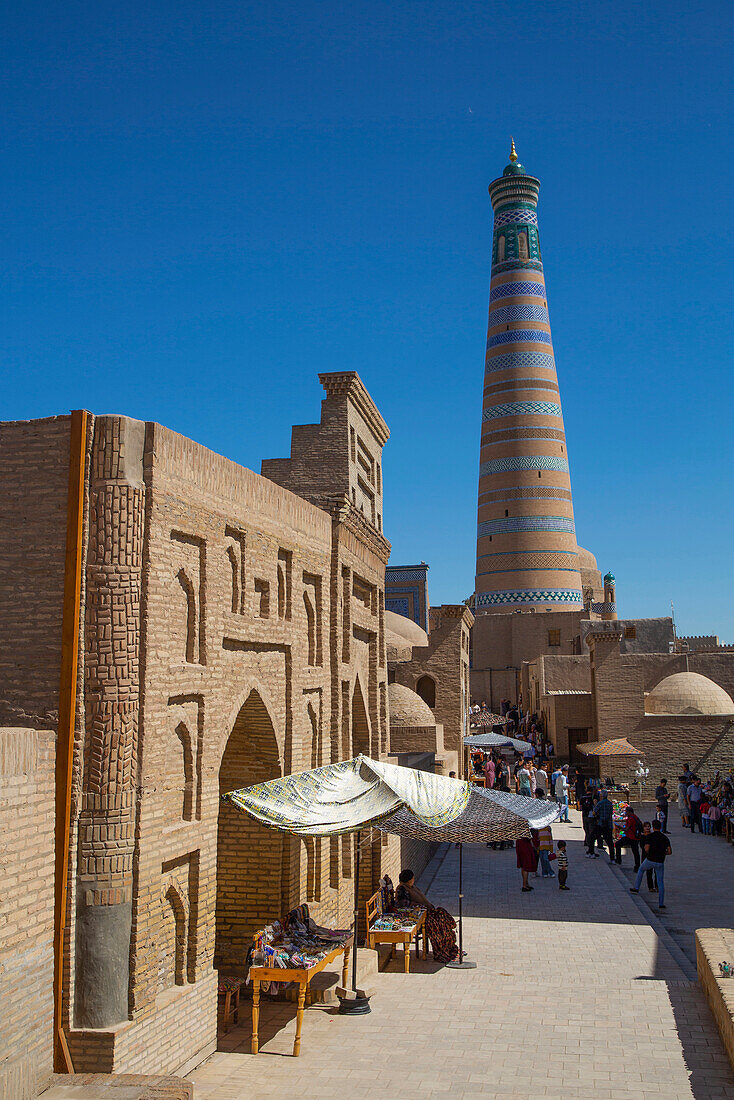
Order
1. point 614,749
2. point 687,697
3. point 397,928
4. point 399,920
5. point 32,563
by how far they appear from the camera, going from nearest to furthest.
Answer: point 32,563
point 397,928
point 399,920
point 614,749
point 687,697

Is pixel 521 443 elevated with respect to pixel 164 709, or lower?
elevated

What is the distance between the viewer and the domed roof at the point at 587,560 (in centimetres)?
5314

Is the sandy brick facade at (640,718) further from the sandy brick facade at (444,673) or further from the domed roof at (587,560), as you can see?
the domed roof at (587,560)

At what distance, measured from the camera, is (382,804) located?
7.70m

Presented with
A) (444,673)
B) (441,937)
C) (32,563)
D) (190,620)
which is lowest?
(441,937)

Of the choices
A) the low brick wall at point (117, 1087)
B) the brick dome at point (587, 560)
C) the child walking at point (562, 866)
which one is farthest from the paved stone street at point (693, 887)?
the brick dome at point (587, 560)

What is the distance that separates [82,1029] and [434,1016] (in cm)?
350

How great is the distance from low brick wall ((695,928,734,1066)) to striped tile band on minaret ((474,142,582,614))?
34.6 metres

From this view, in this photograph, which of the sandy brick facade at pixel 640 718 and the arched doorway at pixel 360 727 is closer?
the arched doorway at pixel 360 727

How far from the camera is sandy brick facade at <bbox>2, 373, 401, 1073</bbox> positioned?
6.03 m

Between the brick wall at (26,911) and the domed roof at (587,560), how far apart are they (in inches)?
1935

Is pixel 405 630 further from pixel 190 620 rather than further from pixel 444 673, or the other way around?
pixel 190 620

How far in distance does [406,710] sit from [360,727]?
723 centimetres

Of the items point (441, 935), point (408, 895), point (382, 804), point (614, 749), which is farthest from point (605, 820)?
point (382, 804)
